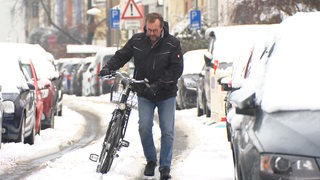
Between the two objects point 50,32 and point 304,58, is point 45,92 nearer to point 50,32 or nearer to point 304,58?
point 304,58

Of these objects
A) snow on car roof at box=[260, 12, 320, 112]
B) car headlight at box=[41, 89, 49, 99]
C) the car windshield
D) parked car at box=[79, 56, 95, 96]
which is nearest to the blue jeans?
snow on car roof at box=[260, 12, 320, 112]

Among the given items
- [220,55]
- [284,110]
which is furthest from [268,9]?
[284,110]

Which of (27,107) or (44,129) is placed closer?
(27,107)

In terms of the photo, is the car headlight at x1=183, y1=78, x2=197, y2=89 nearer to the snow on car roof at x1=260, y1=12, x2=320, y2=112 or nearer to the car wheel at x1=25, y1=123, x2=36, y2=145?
the car wheel at x1=25, y1=123, x2=36, y2=145

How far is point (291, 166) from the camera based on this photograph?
19.2 feet

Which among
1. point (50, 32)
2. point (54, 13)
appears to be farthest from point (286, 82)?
point (54, 13)

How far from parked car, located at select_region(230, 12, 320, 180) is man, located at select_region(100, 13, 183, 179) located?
195 centimetres

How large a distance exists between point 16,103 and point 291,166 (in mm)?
7727

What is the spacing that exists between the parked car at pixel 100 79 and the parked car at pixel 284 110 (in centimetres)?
2628

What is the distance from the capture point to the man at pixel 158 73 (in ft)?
31.5

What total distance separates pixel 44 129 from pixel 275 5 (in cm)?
1110

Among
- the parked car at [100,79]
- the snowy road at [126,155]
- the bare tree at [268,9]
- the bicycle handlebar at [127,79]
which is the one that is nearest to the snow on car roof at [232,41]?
the snowy road at [126,155]

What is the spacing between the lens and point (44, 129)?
56.7ft

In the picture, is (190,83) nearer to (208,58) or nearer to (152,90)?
(208,58)
